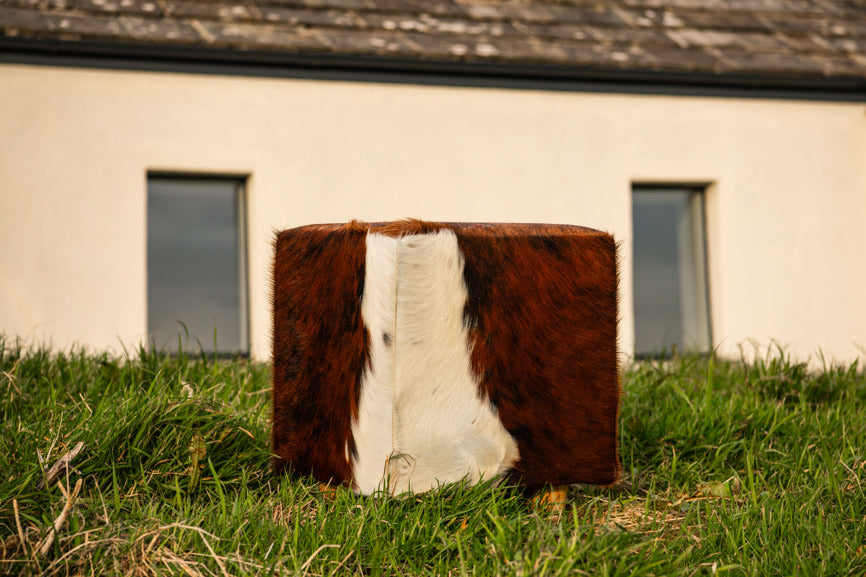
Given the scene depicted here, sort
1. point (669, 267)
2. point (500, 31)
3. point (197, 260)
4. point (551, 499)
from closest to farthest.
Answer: point (551, 499) < point (197, 260) < point (500, 31) < point (669, 267)

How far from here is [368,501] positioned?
250cm

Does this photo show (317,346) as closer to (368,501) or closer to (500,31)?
(368,501)

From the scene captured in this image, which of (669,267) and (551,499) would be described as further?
(669,267)

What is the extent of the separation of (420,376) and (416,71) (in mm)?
4679

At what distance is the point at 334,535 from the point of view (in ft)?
7.64

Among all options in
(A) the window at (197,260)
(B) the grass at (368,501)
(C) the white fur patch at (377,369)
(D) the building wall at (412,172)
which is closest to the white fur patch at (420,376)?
(C) the white fur patch at (377,369)

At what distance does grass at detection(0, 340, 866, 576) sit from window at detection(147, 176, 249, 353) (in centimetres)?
283

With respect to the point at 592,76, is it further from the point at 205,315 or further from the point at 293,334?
the point at 293,334

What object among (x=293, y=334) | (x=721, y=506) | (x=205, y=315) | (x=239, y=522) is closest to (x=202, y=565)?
(x=239, y=522)

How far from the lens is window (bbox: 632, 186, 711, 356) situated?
Answer: 23.6 ft

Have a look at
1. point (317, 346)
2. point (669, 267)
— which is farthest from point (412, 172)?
point (317, 346)

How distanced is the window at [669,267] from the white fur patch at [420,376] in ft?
16.2

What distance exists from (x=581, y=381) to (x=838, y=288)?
18.0 feet

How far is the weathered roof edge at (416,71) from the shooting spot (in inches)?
240
